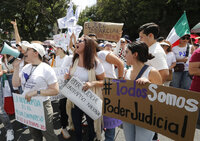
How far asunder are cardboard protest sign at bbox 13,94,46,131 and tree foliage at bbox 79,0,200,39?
20773mm

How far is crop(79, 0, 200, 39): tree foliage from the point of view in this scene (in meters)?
19.3

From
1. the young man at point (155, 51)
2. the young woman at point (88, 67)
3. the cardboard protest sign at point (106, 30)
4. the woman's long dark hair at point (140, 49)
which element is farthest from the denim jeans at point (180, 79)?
the woman's long dark hair at point (140, 49)

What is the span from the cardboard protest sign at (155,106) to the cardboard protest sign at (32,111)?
84 cm

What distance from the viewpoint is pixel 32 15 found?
23.0m

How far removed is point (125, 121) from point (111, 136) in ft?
2.40

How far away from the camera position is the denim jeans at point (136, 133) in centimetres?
176

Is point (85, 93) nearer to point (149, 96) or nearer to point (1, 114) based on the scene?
point (149, 96)

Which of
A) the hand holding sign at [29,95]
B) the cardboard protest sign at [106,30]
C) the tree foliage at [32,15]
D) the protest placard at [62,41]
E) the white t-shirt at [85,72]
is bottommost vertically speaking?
the hand holding sign at [29,95]

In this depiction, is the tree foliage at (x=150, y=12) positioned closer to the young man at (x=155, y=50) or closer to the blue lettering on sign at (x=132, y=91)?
the young man at (x=155, y=50)

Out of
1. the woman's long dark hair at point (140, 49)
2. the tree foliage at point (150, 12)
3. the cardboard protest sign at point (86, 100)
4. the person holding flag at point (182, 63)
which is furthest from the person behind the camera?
the tree foliage at point (150, 12)

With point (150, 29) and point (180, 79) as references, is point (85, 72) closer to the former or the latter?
point (150, 29)

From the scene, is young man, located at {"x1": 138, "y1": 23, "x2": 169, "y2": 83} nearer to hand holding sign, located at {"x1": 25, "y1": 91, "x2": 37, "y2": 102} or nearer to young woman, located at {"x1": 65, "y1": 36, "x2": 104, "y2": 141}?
young woman, located at {"x1": 65, "y1": 36, "x2": 104, "y2": 141}

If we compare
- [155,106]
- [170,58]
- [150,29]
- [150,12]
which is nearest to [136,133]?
[155,106]

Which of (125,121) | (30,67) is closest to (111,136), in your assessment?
(125,121)
